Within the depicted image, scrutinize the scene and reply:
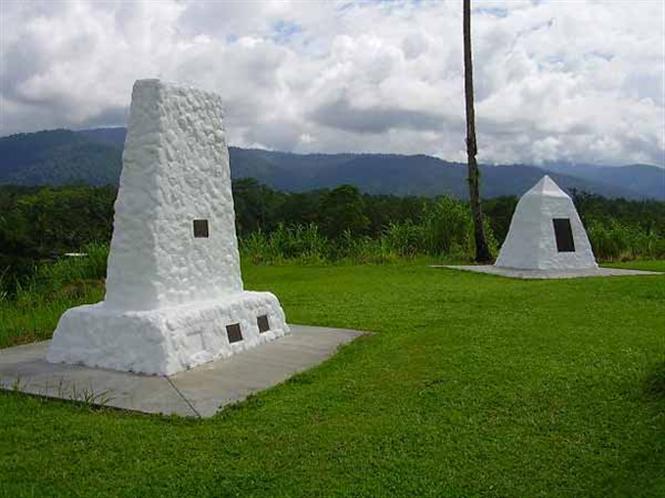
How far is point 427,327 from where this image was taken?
8656 millimetres

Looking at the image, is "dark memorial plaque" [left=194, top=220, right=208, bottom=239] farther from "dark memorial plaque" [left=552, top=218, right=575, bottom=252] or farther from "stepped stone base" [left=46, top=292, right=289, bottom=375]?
"dark memorial plaque" [left=552, top=218, right=575, bottom=252]

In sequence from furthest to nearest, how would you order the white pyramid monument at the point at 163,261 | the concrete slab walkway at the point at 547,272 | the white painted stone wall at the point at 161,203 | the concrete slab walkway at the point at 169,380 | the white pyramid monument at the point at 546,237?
the white pyramid monument at the point at 546,237 < the concrete slab walkway at the point at 547,272 < the white painted stone wall at the point at 161,203 < the white pyramid monument at the point at 163,261 < the concrete slab walkway at the point at 169,380

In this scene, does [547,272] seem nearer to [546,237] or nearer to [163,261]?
[546,237]

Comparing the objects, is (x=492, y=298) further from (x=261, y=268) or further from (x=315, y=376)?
(x=261, y=268)

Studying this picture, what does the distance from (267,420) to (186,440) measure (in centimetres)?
66

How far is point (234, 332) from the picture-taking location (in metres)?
7.55

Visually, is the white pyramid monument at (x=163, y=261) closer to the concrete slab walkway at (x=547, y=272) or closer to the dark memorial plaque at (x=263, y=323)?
the dark memorial plaque at (x=263, y=323)

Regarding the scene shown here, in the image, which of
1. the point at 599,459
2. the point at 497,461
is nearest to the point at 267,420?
the point at 497,461

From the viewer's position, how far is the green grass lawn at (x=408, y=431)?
4082 mm

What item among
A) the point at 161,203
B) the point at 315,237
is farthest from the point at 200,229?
the point at 315,237

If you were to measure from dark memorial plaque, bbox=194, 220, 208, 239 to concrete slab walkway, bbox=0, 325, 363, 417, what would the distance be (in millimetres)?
1328

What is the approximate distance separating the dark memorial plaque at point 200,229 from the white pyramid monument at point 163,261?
0.04 feet

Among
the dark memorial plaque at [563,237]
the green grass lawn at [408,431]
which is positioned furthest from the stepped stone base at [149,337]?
the dark memorial plaque at [563,237]

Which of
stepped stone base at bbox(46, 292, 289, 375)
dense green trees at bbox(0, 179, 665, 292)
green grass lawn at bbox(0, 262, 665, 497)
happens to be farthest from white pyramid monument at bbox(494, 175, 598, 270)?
stepped stone base at bbox(46, 292, 289, 375)
